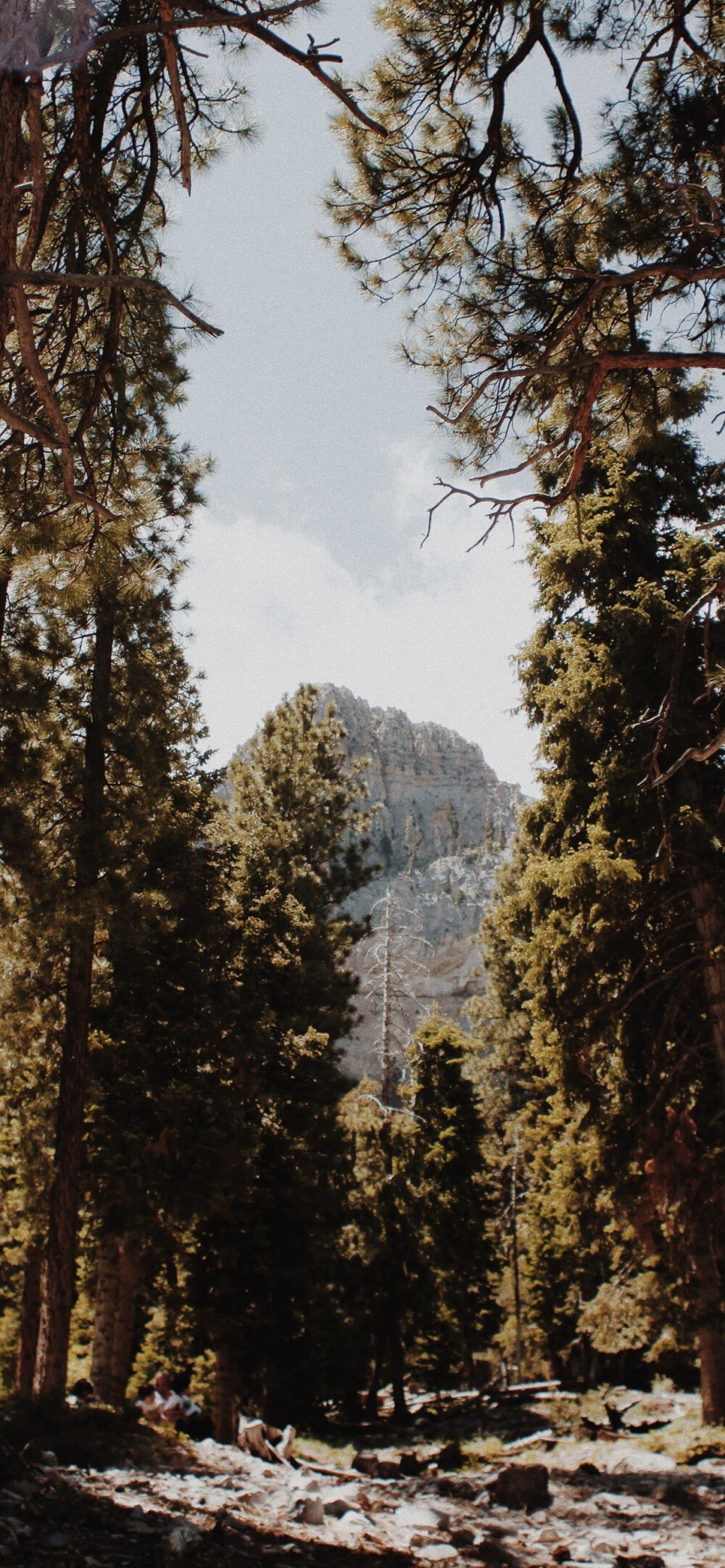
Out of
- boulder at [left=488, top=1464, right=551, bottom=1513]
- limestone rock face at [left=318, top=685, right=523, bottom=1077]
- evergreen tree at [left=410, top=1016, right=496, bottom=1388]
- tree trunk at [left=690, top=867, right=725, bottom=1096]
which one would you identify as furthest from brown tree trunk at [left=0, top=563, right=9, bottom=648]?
limestone rock face at [left=318, top=685, right=523, bottom=1077]

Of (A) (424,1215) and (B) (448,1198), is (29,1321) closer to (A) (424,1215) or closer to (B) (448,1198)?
(A) (424,1215)

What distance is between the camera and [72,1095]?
33.7ft

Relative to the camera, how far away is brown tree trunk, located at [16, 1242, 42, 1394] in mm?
15422

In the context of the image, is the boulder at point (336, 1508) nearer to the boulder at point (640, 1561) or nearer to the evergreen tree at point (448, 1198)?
the boulder at point (640, 1561)

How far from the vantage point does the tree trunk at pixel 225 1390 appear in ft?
45.1

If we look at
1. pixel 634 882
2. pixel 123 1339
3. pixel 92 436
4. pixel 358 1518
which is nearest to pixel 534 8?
pixel 92 436

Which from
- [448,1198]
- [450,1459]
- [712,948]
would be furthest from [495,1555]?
[448,1198]

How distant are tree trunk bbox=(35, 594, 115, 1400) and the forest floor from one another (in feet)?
2.33

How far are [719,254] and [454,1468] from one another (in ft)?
43.1

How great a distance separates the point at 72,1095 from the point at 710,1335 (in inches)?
293

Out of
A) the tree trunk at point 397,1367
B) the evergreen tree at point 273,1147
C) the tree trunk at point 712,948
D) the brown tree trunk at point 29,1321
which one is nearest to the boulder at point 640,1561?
the tree trunk at point 712,948

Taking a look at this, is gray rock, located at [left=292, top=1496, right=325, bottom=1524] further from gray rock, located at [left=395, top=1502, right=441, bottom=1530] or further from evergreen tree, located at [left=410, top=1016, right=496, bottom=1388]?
evergreen tree, located at [left=410, top=1016, right=496, bottom=1388]

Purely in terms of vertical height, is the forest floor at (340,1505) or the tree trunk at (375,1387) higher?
the forest floor at (340,1505)

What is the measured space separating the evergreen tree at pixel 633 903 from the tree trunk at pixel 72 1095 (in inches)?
185
